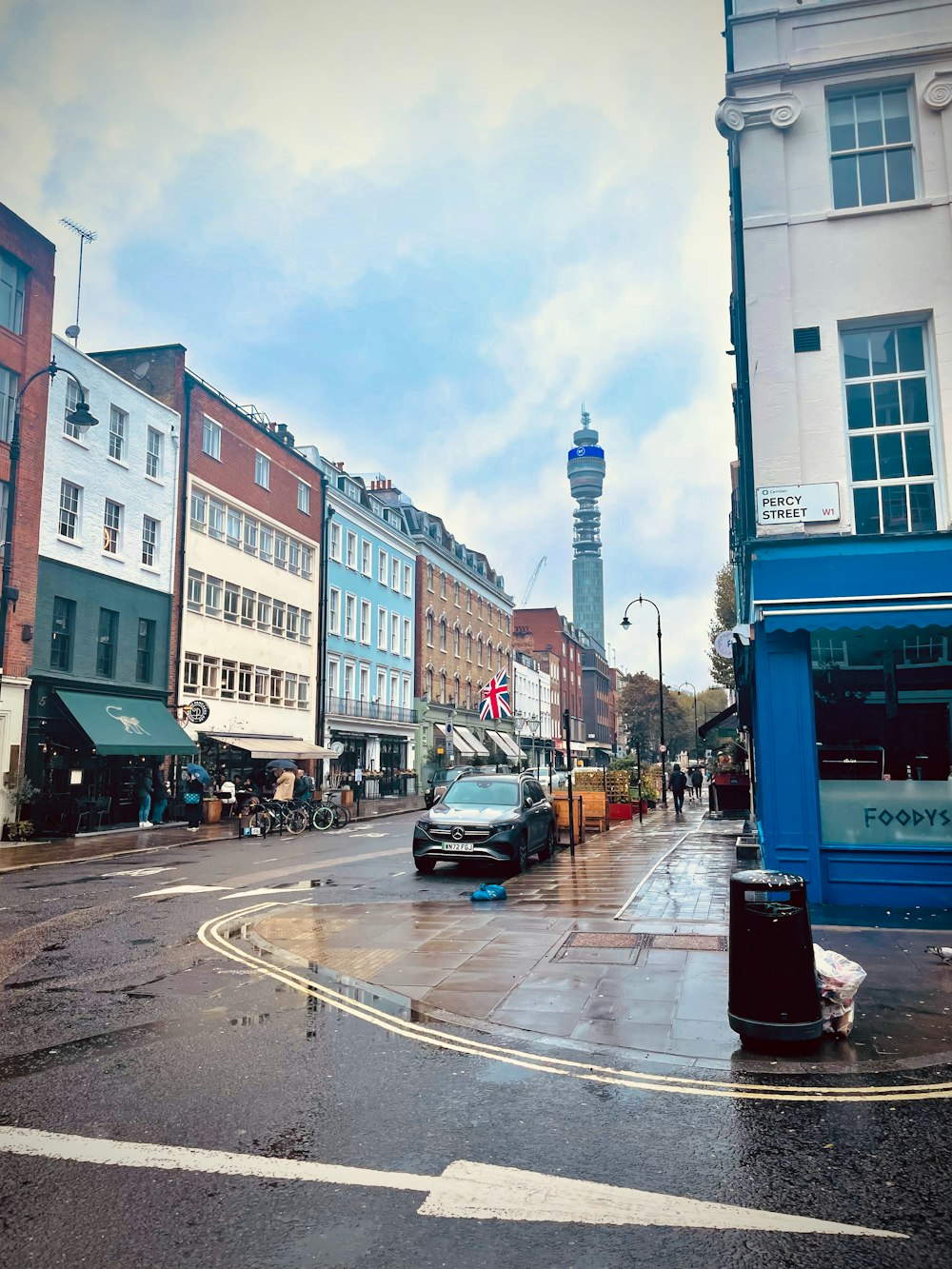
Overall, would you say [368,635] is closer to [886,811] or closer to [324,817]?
[324,817]

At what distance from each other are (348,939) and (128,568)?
2157cm

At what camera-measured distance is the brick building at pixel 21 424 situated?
22.2 m

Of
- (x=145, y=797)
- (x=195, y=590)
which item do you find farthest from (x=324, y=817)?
(x=195, y=590)

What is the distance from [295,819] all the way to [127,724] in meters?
5.48

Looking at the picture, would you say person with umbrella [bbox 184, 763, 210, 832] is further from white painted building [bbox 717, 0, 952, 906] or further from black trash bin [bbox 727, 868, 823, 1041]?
black trash bin [bbox 727, 868, 823, 1041]

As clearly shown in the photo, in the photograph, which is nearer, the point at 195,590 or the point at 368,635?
the point at 195,590

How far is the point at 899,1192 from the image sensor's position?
3.79 meters

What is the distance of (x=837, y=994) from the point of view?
588cm

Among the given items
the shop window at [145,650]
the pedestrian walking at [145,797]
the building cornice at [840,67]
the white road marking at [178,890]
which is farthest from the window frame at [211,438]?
the building cornice at [840,67]

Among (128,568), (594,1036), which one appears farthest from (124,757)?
(594,1036)

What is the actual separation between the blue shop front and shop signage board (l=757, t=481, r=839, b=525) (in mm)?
336

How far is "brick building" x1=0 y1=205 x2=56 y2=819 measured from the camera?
22.2 m

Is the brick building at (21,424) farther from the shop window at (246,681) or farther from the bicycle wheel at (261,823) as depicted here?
the shop window at (246,681)

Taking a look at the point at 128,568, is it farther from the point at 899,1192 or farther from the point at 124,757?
the point at 899,1192
